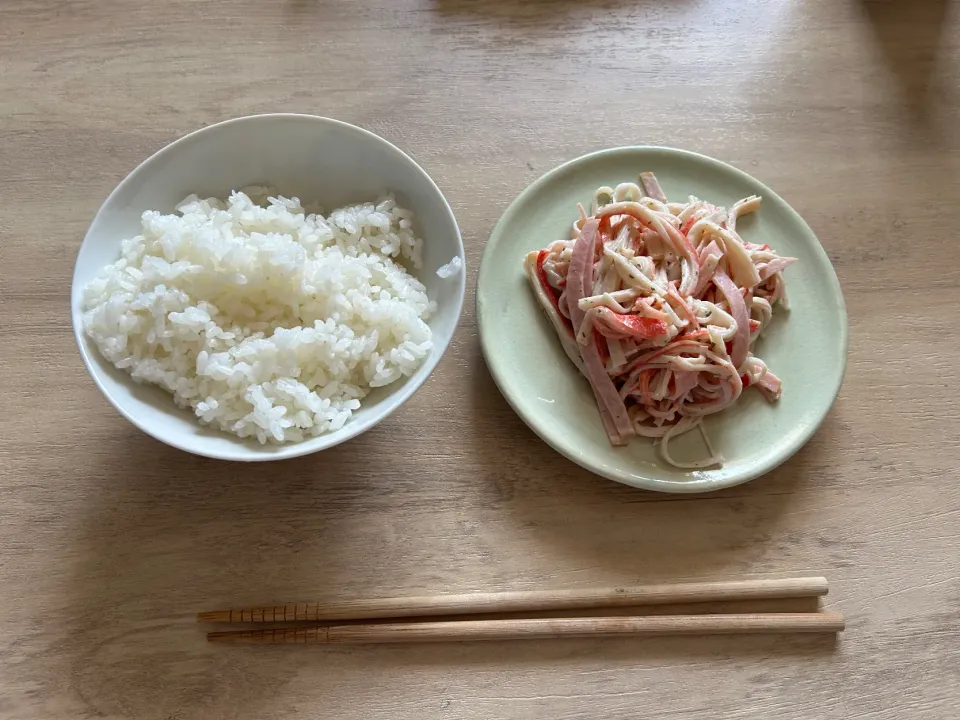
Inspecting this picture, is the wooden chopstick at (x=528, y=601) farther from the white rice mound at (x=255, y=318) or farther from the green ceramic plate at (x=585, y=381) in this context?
the white rice mound at (x=255, y=318)

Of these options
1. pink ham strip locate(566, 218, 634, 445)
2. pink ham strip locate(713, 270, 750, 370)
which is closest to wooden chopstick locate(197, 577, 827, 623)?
pink ham strip locate(566, 218, 634, 445)

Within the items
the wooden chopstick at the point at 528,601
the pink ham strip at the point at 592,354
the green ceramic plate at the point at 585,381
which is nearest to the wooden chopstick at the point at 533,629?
the wooden chopstick at the point at 528,601

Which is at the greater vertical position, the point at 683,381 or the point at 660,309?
the point at 660,309

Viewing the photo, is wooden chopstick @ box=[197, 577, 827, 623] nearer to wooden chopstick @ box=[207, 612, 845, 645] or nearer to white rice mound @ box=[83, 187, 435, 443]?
wooden chopstick @ box=[207, 612, 845, 645]

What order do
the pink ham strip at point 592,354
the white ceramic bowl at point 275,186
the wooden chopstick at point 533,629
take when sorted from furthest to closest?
the pink ham strip at point 592,354
the wooden chopstick at point 533,629
the white ceramic bowl at point 275,186

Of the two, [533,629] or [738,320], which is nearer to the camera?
[533,629]

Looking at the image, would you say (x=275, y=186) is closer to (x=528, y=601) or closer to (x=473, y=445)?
(x=473, y=445)

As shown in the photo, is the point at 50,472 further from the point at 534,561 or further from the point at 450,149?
the point at 450,149

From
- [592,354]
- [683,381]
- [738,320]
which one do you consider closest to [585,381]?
[592,354]
